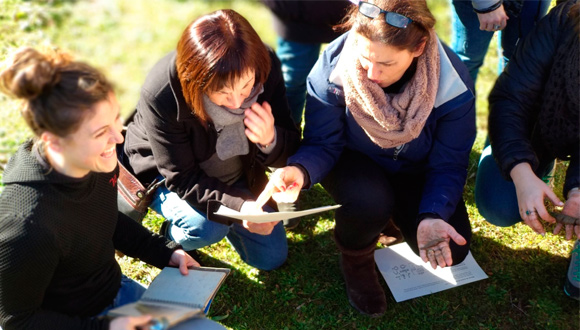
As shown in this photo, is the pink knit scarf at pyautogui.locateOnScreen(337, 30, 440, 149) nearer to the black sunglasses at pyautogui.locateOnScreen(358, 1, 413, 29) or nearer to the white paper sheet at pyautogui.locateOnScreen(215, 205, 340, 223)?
the black sunglasses at pyautogui.locateOnScreen(358, 1, 413, 29)

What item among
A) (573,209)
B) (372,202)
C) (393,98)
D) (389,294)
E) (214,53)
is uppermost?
(214,53)

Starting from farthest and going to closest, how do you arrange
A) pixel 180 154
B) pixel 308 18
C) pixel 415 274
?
pixel 308 18, pixel 415 274, pixel 180 154

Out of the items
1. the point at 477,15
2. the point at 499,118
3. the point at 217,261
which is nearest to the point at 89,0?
the point at 217,261

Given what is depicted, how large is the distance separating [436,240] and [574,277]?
2.41 ft

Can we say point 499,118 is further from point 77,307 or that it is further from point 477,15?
point 77,307

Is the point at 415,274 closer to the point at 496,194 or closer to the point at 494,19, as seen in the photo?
the point at 496,194

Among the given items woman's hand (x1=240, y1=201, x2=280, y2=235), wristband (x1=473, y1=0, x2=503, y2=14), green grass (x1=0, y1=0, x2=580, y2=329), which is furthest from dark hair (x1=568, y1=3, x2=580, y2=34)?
woman's hand (x1=240, y1=201, x2=280, y2=235)

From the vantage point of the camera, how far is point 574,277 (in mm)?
2467

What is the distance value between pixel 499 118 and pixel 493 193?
1.21 ft

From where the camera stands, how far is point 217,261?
9.02ft

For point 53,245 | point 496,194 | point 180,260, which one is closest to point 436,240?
point 496,194

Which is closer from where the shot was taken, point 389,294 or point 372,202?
point 372,202

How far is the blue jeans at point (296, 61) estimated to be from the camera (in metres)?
2.99

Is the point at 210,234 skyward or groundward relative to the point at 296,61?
groundward
